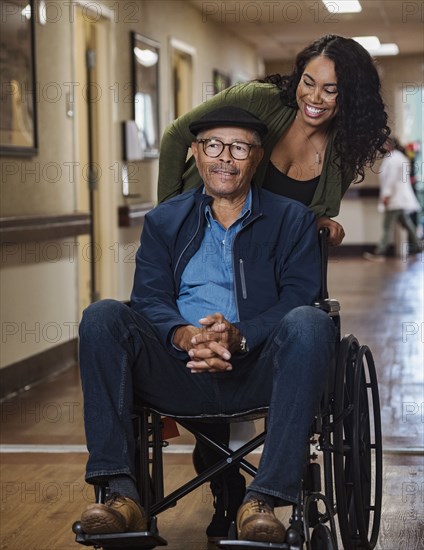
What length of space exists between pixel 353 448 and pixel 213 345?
0.47m

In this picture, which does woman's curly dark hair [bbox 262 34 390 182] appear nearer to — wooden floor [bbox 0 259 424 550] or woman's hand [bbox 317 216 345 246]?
woman's hand [bbox 317 216 345 246]

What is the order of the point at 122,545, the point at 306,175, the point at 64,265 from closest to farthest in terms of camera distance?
the point at 122,545, the point at 306,175, the point at 64,265

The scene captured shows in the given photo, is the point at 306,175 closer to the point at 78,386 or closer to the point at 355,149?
the point at 355,149

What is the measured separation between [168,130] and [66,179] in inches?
127

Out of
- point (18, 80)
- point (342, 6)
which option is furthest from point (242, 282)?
point (342, 6)

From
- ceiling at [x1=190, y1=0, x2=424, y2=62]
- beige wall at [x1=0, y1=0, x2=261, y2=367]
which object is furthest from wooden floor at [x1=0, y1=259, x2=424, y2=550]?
ceiling at [x1=190, y1=0, x2=424, y2=62]

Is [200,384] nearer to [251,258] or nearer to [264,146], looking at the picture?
[251,258]

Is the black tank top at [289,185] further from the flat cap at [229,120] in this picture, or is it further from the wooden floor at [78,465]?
the wooden floor at [78,465]

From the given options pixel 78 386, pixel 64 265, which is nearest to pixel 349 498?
pixel 78 386

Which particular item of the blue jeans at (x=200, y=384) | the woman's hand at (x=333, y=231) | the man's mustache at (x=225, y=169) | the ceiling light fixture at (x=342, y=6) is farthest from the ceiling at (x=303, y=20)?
the blue jeans at (x=200, y=384)

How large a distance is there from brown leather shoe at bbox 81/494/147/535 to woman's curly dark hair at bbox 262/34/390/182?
1110 mm

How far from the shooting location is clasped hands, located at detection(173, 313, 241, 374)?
7.84 ft

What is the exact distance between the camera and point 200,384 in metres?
2.48

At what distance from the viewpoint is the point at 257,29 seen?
11.9 meters
